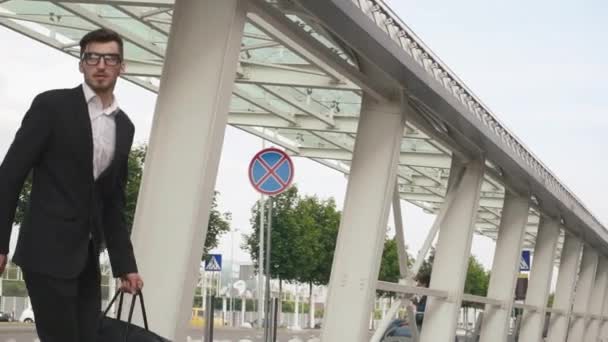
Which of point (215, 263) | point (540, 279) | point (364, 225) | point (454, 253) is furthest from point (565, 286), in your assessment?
point (364, 225)

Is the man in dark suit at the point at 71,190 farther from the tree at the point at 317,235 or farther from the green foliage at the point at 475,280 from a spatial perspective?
the green foliage at the point at 475,280

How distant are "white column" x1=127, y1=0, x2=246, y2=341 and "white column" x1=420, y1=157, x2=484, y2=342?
35.1ft

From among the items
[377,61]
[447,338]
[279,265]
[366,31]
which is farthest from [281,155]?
[279,265]

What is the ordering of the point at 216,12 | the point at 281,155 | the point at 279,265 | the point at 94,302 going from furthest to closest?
the point at 279,265 → the point at 281,155 → the point at 216,12 → the point at 94,302

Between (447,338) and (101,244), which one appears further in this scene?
(447,338)

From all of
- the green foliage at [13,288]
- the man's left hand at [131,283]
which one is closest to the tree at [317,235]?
the green foliage at [13,288]

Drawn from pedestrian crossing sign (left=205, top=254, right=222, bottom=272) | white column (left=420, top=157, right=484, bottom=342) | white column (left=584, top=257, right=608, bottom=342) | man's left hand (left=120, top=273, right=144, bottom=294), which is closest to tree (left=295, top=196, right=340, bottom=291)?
white column (left=584, top=257, right=608, bottom=342)

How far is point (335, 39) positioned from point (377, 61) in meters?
0.60

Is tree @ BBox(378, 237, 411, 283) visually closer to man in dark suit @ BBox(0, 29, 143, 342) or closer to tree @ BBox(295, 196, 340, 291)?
tree @ BBox(295, 196, 340, 291)

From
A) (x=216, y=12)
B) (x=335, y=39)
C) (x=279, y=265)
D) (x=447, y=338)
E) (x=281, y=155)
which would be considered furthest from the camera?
(x=279, y=265)

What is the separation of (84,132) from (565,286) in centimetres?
3207

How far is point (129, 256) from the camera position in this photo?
193 inches

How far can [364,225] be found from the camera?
14422 millimetres

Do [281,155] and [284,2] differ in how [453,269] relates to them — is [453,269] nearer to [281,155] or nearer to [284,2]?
[281,155]
